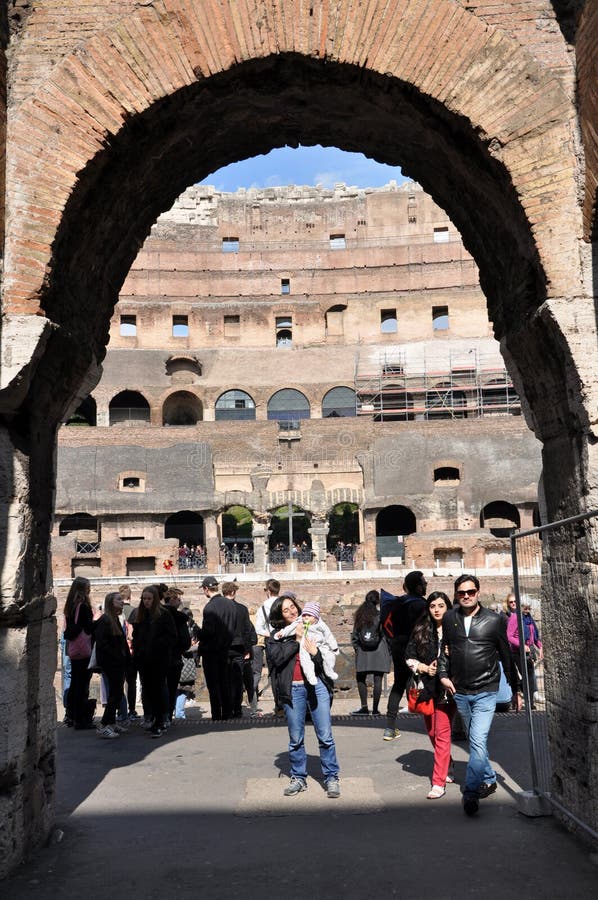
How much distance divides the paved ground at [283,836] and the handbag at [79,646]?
97 centimetres

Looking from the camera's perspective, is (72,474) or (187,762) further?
(72,474)

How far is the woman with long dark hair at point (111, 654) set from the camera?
269 inches

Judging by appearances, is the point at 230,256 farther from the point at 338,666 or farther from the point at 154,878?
the point at 154,878

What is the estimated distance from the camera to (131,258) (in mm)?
5766

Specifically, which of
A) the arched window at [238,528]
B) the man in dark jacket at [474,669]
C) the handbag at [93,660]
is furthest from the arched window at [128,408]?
the man in dark jacket at [474,669]

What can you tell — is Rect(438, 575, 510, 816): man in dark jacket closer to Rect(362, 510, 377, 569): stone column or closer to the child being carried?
the child being carried

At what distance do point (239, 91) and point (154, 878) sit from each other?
418 cm

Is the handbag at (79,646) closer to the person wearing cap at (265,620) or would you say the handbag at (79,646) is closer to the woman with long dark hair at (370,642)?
the person wearing cap at (265,620)

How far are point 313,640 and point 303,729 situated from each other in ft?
1.79

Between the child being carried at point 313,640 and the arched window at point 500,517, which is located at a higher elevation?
the arched window at point 500,517

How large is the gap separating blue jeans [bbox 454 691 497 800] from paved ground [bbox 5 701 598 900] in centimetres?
19

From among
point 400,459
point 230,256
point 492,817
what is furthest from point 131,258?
point 230,256

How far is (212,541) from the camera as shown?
86.7 ft

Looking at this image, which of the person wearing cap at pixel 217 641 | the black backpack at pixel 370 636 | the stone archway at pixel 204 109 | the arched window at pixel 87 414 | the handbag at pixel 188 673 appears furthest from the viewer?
the arched window at pixel 87 414
